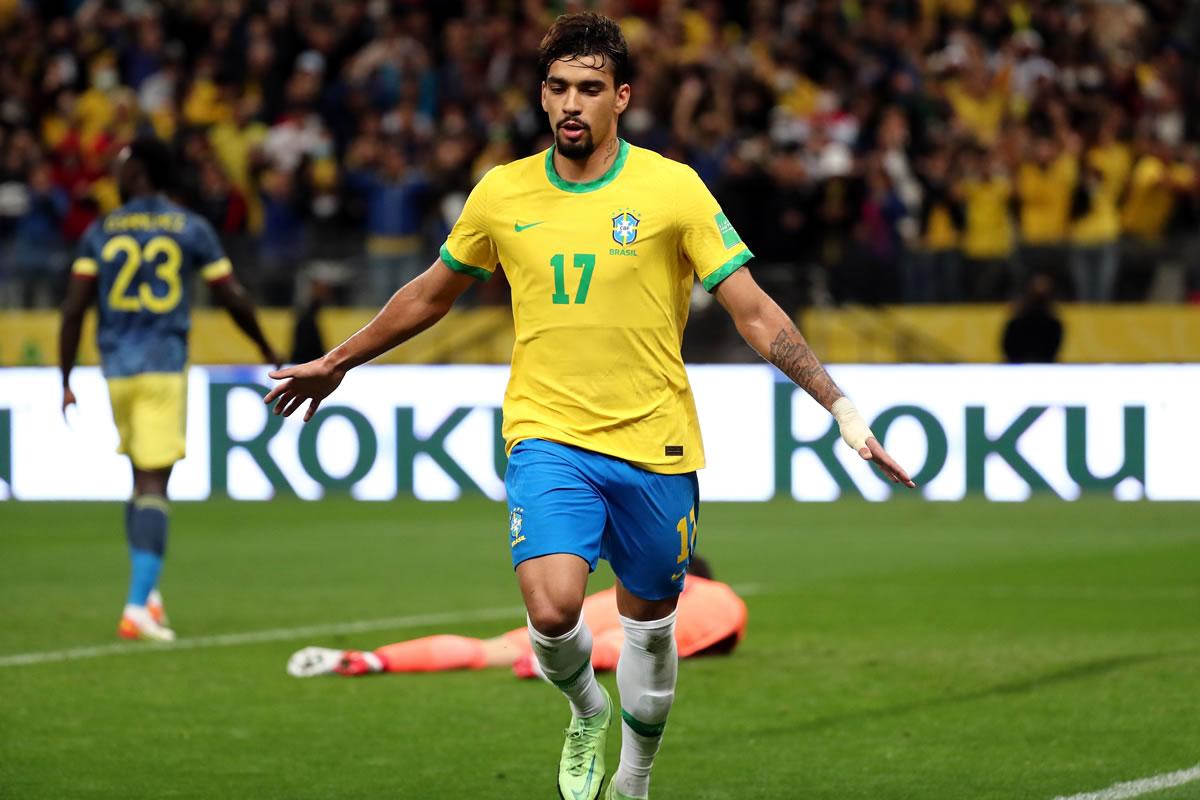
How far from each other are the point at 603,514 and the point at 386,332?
887 millimetres

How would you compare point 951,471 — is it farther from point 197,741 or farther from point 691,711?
point 197,741

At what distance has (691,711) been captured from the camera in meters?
7.93

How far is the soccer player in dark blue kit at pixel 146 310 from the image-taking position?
10133mm

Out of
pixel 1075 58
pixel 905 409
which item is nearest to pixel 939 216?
pixel 1075 58

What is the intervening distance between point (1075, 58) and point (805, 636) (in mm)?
13407

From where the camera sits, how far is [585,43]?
571 centimetres

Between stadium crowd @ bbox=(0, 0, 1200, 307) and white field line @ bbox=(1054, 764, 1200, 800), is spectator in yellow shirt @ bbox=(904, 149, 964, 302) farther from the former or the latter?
white field line @ bbox=(1054, 764, 1200, 800)

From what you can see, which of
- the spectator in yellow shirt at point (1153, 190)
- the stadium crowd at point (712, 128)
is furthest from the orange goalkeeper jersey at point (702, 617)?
the spectator in yellow shirt at point (1153, 190)

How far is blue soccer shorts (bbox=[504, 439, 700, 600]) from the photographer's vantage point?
5594mm

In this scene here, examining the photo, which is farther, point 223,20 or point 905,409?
point 223,20

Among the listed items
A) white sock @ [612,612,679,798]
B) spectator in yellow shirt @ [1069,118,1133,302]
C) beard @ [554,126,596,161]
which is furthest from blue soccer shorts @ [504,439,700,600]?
spectator in yellow shirt @ [1069,118,1133,302]

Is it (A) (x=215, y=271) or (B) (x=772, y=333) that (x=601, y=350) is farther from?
(A) (x=215, y=271)

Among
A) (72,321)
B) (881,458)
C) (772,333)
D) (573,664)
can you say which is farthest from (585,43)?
(72,321)

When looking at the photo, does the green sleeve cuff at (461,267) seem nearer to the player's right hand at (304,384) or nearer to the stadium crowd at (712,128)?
the player's right hand at (304,384)
